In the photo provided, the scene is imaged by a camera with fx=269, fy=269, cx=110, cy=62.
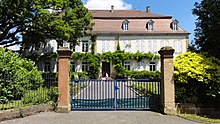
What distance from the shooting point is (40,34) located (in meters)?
26.8

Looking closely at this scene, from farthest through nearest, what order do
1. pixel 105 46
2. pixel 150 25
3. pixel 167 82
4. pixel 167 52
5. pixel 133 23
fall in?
pixel 133 23
pixel 150 25
pixel 105 46
pixel 167 52
pixel 167 82

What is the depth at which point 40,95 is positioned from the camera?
11.9 m

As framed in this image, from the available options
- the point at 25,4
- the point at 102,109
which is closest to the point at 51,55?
the point at 25,4

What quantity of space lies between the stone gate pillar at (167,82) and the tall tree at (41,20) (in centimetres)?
1515

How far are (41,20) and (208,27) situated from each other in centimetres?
1544

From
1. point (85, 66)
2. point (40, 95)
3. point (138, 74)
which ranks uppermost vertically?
point (85, 66)

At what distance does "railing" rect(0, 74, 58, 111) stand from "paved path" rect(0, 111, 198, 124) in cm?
88

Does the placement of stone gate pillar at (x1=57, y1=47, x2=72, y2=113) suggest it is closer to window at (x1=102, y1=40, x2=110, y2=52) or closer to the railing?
the railing

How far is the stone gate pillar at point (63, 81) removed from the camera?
38.4 ft

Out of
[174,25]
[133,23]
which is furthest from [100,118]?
[174,25]

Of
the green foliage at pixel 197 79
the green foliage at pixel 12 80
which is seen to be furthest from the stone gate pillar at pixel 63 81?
the green foliage at pixel 197 79

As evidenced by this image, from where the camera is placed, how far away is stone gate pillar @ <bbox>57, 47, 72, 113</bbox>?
11719 mm

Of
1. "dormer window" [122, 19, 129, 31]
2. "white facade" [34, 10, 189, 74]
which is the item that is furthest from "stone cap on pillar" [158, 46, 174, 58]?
"dormer window" [122, 19, 129, 31]

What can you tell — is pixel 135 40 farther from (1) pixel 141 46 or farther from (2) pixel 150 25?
(2) pixel 150 25
